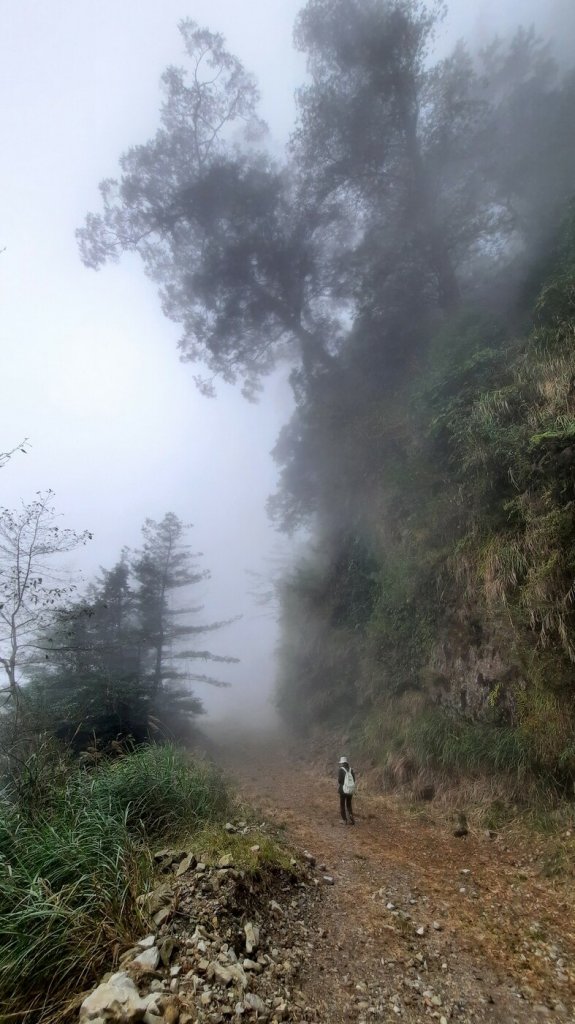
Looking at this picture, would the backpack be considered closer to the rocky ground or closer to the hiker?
the hiker

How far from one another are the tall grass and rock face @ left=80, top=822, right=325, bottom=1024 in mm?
233

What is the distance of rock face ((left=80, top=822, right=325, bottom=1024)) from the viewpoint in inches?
91.2

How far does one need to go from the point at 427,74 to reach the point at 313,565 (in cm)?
1760

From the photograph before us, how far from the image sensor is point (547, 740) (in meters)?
5.37

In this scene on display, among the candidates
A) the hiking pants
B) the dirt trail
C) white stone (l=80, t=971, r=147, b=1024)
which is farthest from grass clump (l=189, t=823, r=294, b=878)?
the hiking pants

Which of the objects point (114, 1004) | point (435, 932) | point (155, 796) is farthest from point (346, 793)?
point (114, 1004)

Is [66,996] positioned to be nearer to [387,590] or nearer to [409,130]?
[387,590]

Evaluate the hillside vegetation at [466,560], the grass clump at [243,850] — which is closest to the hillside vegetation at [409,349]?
the hillside vegetation at [466,560]

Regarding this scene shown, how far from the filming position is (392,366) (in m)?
13.8

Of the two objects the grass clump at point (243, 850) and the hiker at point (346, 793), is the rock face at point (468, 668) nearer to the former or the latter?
the hiker at point (346, 793)

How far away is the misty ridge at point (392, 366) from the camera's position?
673 cm

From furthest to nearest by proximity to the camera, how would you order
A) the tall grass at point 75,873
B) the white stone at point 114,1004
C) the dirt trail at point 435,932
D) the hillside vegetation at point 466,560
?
1. the hillside vegetation at point 466,560
2. the dirt trail at point 435,932
3. the tall grass at point 75,873
4. the white stone at point 114,1004

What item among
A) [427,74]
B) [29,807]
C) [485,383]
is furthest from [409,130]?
[29,807]

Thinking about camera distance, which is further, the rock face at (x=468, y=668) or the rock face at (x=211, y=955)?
the rock face at (x=468, y=668)
